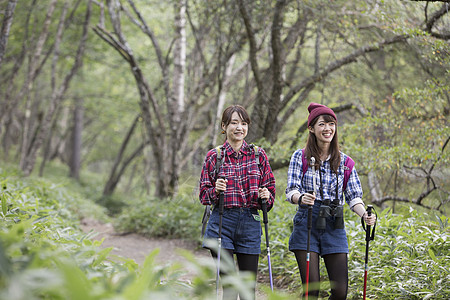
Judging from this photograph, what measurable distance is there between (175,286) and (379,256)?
10.7ft

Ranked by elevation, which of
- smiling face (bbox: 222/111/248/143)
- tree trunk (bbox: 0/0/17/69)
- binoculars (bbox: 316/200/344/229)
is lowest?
binoculars (bbox: 316/200/344/229)

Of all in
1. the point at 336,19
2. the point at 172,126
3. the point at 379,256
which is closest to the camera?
the point at 379,256

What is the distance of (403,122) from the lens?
829cm

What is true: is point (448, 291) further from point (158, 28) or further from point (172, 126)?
point (158, 28)

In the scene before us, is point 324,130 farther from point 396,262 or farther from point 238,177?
point 396,262

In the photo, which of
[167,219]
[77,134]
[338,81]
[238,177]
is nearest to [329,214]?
[238,177]

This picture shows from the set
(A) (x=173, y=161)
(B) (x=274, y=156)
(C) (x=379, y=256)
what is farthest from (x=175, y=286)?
(A) (x=173, y=161)

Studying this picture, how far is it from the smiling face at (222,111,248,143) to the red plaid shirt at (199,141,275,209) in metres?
0.10

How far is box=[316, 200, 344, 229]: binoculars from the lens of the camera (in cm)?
371

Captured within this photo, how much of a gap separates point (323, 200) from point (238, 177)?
0.78 meters

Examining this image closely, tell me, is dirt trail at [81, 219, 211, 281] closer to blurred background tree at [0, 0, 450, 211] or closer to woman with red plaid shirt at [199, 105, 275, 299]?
blurred background tree at [0, 0, 450, 211]

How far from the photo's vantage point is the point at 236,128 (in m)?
3.98

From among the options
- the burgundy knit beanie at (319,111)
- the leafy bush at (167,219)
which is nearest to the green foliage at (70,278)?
the burgundy knit beanie at (319,111)

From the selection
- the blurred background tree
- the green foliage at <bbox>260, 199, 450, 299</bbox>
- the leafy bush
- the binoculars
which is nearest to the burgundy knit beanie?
the binoculars
